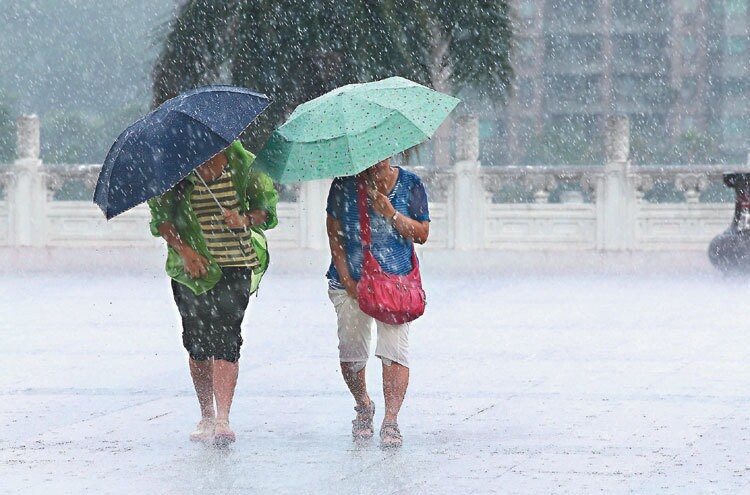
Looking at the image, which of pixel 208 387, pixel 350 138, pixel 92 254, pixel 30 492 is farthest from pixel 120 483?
pixel 92 254

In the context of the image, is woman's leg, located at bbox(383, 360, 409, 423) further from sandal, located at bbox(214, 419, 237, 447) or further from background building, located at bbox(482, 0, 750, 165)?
background building, located at bbox(482, 0, 750, 165)

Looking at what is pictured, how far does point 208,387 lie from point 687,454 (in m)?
2.23

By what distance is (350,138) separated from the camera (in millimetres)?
6566

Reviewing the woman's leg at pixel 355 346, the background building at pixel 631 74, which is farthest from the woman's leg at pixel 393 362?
the background building at pixel 631 74

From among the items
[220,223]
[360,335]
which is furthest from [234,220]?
[360,335]

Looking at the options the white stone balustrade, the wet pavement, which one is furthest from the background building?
the wet pavement

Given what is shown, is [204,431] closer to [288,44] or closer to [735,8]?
[288,44]

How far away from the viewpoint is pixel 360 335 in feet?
22.8

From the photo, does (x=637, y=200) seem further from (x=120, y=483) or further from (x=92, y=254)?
(x=120, y=483)

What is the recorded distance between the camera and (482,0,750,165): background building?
7700 centimetres

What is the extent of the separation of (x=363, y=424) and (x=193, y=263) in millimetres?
1121

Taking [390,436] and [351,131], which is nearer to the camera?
[351,131]

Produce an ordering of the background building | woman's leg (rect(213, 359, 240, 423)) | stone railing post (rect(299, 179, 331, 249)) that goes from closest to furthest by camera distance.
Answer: woman's leg (rect(213, 359, 240, 423)) → stone railing post (rect(299, 179, 331, 249)) → the background building

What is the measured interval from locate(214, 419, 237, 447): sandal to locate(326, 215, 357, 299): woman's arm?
2.71ft
